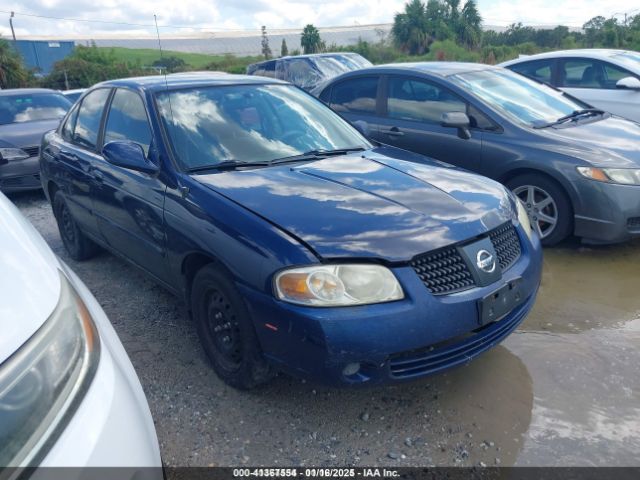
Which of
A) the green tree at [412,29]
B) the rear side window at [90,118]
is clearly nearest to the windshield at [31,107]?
the rear side window at [90,118]

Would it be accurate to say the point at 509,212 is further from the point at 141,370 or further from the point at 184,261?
the point at 141,370

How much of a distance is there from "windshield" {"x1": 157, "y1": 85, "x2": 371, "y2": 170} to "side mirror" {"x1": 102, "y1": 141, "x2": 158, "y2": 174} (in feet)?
0.62

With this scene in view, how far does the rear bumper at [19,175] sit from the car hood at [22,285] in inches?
236

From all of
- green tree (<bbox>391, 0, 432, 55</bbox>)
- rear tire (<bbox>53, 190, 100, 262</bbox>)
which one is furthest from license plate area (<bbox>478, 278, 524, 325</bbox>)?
A: green tree (<bbox>391, 0, 432, 55</bbox>)

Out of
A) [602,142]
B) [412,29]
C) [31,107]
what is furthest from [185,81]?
[412,29]

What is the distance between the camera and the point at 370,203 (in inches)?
109

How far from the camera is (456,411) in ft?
8.88

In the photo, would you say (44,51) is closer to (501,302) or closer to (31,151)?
(31,151)

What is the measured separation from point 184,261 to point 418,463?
62.4 inches

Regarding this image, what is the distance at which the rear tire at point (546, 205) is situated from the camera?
4555 millimetres

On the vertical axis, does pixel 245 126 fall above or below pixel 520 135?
above

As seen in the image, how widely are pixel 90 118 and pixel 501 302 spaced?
3.49 metres

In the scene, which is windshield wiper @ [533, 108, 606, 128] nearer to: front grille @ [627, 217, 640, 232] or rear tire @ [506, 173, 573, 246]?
rear tire @ [506, 173, 573, 246]

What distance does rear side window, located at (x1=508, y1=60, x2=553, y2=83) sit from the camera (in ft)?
24.9
